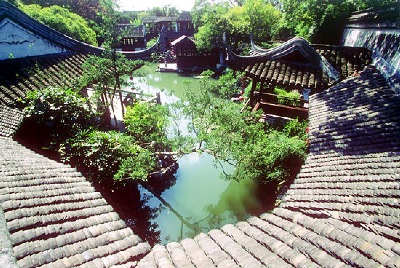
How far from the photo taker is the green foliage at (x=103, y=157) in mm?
8914

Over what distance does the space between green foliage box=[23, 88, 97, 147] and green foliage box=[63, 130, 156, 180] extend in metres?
0.59

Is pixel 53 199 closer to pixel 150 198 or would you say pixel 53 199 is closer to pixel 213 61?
pixel 150 198

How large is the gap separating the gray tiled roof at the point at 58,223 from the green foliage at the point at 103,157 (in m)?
3.63

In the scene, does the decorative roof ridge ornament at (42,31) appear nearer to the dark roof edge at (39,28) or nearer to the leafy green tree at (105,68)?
the dark roof edge at (39,28)

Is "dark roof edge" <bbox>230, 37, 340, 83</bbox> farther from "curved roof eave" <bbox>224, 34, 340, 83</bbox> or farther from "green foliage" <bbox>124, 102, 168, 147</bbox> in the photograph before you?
"green foliage" <bbox>124, 102, 168, 147</bbox>

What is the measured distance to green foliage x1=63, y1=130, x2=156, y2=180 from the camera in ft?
29.2

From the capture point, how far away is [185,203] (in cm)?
1203

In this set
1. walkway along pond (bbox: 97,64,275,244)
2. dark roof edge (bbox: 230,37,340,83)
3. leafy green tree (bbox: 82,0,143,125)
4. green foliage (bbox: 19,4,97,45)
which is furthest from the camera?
green foliage (bbox: 19,4,97,45)

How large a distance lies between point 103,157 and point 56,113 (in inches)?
86.8

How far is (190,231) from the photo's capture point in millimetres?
10859

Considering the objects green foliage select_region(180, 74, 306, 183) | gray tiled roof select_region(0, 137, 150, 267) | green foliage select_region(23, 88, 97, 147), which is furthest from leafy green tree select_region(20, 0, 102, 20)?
gray tiled roof select_region(0, 137, 150, 267)

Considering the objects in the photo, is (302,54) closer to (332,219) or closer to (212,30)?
(332,219)

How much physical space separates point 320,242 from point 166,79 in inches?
1304

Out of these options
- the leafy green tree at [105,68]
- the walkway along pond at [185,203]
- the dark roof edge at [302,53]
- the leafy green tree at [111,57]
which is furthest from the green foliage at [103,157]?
the dark roof edge at [302,53]
